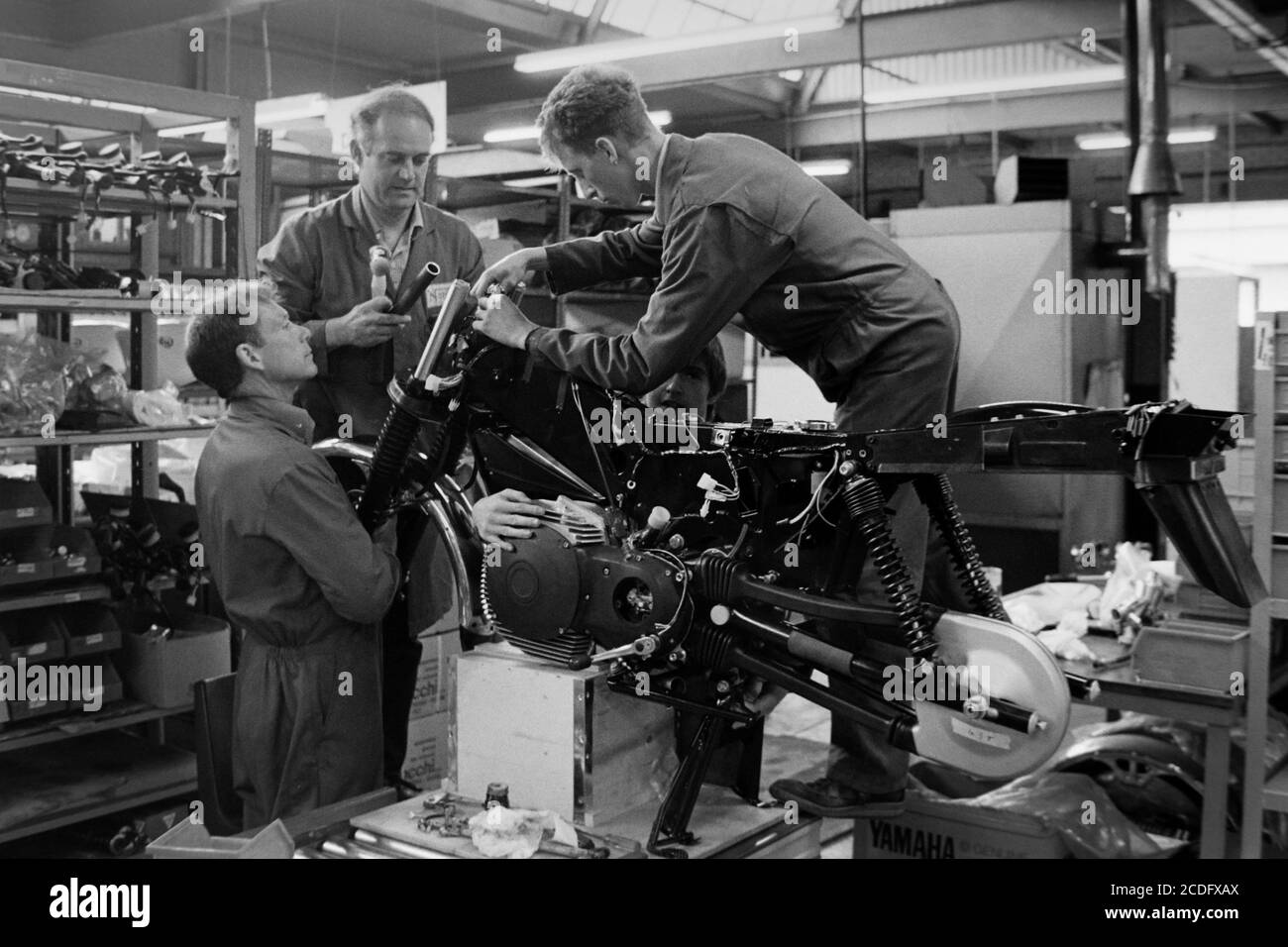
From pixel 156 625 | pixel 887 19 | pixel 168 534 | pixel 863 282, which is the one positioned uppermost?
pixel 887 19

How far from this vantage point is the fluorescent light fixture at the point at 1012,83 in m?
8.47

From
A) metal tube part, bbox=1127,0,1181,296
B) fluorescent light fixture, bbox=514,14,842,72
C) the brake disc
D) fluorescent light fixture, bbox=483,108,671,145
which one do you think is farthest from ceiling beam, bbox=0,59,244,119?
fluorescent light fixture, bbox=483,108,671,145

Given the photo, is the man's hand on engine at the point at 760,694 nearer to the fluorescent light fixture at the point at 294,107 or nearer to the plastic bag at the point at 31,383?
the plastic bag at the point at 31,383

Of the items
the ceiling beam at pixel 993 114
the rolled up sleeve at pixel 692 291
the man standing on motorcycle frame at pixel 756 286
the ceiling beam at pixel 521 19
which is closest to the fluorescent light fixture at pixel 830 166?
the ceiling beam at pixel 993 114

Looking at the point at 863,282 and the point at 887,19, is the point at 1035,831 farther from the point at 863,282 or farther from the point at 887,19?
the point at 887,19

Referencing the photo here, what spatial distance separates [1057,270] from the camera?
15.3 ft

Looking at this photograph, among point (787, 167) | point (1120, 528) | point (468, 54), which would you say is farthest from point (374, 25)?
point (787, 167)

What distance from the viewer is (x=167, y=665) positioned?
3.75 metres

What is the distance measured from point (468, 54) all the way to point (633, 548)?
964cm

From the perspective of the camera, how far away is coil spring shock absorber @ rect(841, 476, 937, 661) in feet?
6.70

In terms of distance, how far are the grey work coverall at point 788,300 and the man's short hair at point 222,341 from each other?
28.6 inches

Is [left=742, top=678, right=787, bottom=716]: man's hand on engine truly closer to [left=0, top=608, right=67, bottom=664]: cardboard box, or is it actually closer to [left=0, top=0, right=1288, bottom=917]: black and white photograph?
[left=0, top=0, right=1288, bottom=917]: black and white photograph

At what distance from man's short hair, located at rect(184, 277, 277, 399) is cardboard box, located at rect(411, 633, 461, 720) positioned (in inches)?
39.8

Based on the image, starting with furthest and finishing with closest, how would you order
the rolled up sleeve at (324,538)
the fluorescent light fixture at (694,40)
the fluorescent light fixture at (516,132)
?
the fluorescent light fixture at (516,132) → the fluorescent light fixture at (694,40) → the rolled up sleeve at (324,538)
